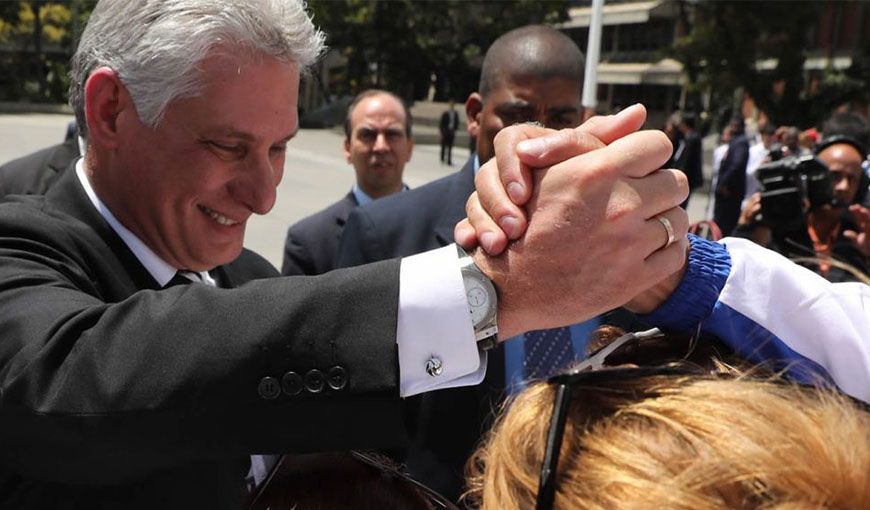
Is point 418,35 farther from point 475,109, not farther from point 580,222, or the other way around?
point 580,222

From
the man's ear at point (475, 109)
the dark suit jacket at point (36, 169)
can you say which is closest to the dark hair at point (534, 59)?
the man's ear at point (475, 109)

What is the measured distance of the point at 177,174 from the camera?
1568 mm

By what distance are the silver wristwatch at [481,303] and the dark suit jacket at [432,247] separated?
1246 mm

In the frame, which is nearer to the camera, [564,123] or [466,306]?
[466,306]

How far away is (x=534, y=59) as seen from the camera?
10.5ft

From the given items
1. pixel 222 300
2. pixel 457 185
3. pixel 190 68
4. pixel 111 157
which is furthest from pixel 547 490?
pixel 457 185

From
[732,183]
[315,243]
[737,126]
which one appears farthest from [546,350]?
[737,126]

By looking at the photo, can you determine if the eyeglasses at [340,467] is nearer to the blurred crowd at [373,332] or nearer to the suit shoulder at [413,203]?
the blurred crowd at [373,332]

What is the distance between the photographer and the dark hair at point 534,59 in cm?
320

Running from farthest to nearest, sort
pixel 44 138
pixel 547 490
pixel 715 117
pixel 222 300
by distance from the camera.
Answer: pixel 715 117 < pixel 44 138 < pixel 222 300 < pixel 547 490

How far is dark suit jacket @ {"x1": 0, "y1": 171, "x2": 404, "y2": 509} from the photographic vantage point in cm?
102

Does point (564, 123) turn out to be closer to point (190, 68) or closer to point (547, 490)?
point (190, 68)

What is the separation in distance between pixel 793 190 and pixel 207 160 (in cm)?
299

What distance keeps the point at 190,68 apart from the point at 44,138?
74.8 ft
